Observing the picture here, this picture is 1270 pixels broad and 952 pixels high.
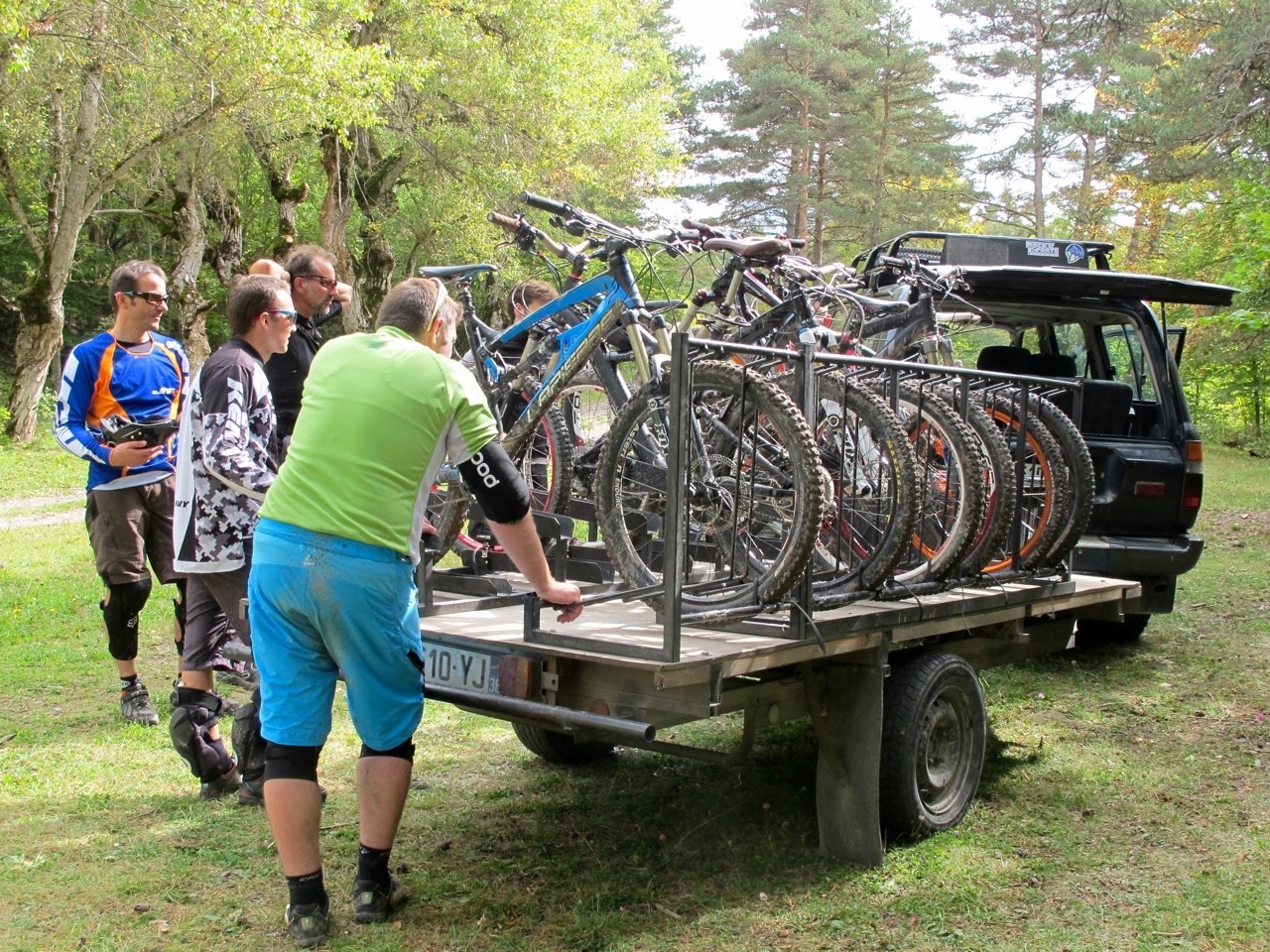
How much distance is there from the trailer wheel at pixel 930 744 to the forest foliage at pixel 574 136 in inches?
370

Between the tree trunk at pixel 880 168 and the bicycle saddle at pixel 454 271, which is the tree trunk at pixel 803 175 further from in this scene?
the bicycle saddle at pixel 454 271

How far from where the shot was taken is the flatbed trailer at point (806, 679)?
3.53 meters

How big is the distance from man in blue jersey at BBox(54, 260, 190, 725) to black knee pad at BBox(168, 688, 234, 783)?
91 cm

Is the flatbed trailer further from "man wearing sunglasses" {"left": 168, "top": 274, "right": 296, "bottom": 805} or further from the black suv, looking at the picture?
the black suv

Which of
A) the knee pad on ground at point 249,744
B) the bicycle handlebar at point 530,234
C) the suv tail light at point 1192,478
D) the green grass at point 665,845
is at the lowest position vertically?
the green grass at point 665,845

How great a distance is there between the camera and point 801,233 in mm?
36156

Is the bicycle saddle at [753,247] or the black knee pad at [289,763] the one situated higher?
the bicycle saddle at [753,247]

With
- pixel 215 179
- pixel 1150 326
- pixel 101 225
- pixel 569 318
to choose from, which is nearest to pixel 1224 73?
pixel 1150 326

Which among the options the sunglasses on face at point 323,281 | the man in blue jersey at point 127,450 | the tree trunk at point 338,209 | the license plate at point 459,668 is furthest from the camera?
the tree trunk at point 338,209

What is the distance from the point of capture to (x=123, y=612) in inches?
230

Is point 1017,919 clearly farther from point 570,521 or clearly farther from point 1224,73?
point 1224,73

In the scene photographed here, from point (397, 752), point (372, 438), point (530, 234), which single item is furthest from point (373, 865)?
point (530, 234)

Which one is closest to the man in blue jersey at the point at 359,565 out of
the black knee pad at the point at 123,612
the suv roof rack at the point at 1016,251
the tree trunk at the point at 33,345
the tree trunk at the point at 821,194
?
the black knee pad at the point at 123,612

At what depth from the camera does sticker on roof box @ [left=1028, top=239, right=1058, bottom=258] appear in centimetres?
836
